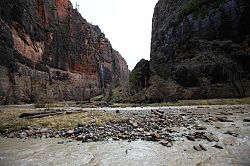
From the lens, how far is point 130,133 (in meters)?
13.6

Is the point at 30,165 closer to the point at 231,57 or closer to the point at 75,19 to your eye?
the point at 231,57

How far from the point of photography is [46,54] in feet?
272

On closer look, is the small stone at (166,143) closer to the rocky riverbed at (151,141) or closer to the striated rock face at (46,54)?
the rocky riverbed at (151,141)

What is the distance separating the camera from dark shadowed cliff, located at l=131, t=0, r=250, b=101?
53750 mm

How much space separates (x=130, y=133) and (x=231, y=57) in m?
50.4

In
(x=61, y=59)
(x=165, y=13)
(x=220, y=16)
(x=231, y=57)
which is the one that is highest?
(x=165, y=13)

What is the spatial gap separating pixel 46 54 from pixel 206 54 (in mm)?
51356

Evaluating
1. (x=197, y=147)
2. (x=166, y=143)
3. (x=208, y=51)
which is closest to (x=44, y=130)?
(x=166, y=143)

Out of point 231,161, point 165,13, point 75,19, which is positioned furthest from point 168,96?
point 75,19

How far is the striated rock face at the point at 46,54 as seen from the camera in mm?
51903

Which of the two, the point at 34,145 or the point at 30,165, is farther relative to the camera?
the point at 34,145

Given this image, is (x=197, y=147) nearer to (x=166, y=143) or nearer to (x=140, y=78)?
(x=166, y=143)

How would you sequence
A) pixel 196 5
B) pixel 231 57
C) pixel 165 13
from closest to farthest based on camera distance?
pixel 231 57, pixel 196 5, pixel 165 13

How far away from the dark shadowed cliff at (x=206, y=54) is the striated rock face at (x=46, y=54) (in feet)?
92.9
